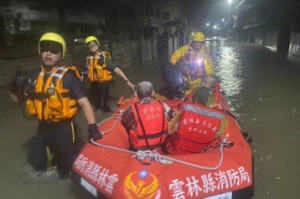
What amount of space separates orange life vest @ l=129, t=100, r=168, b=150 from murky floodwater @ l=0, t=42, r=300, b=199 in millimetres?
1269

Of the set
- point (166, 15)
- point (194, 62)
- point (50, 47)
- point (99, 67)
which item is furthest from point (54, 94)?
point (166, 15)

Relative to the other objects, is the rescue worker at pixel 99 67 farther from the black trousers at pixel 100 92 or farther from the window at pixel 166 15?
the window at pixel 166 15

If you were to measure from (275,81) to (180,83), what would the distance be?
6979 millimetres

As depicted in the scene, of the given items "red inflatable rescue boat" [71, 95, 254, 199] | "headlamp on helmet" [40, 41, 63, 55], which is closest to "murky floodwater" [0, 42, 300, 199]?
"red inflatable rescue boat" [71, 95, 254, 199]

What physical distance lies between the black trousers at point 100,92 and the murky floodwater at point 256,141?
0.37 meters

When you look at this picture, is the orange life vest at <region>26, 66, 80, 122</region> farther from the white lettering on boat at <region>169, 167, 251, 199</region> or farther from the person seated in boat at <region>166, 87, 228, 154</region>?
the white lettering on boat at <region>169, 167, 251, 199</region>

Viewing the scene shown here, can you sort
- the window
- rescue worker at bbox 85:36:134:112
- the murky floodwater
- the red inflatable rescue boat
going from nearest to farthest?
the red inflatable rescue boat, the murky floodwater, rescue worker at bbox 85:36:134:112, the window

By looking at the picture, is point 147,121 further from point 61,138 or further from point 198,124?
point 61,138

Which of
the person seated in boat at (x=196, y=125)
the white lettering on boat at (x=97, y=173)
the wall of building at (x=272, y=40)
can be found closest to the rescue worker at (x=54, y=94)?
the white lettering on boat at (x=97, y=173)

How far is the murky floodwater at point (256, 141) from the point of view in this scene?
3592mm

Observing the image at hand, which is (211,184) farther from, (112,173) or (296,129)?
Answer: (296,129)

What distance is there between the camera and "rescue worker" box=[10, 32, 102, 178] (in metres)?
2.82

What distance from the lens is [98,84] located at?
6020 millimetres

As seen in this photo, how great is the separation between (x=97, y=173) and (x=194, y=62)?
3622 millimetres
